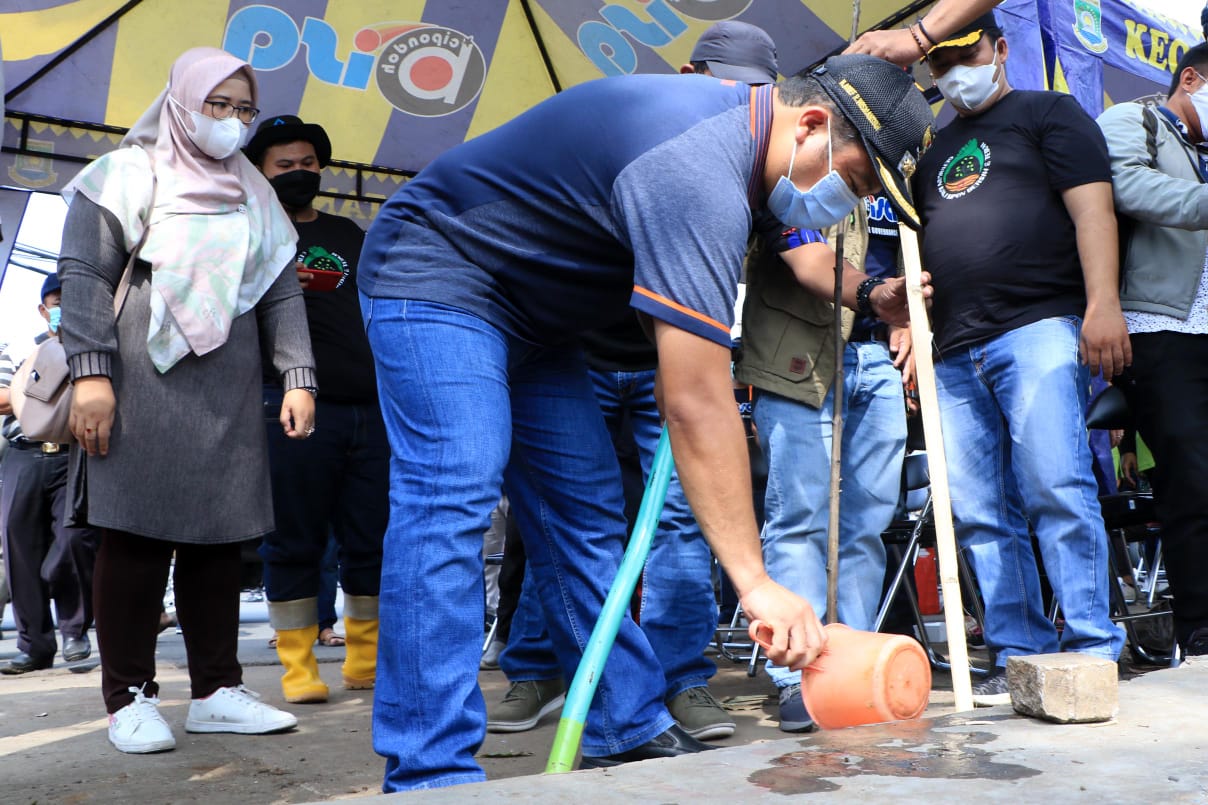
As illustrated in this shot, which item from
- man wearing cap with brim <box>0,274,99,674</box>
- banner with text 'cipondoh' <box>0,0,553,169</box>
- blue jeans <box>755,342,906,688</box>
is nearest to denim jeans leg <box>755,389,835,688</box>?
blue jeans <box>755,342,906,688</box>

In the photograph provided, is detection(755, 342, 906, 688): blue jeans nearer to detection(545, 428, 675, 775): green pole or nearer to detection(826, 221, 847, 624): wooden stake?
detection(826, 221, 847, 624): wooden stake

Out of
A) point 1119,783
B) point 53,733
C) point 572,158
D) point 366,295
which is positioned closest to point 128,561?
point 53,733

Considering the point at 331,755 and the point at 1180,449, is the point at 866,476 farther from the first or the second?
the point at 331,755

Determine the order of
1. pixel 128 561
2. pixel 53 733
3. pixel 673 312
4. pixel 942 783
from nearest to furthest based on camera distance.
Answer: pixel 942 783 < pixel 673 312 < pixel 128 561 < pixel 53 733

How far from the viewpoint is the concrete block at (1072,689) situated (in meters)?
2.00

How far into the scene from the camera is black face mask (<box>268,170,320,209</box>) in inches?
153

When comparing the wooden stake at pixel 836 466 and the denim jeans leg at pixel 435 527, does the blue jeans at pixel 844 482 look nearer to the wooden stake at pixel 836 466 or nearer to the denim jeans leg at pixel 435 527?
the wooden stake at pixel 836 466

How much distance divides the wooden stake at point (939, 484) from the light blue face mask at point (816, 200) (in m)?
0.79

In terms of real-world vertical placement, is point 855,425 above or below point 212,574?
above

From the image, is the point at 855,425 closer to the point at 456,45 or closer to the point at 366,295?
the point at 366,295

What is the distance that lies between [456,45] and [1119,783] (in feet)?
16.6

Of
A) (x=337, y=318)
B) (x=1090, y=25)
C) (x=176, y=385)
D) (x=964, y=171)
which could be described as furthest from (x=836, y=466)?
(x=1090, y=25)

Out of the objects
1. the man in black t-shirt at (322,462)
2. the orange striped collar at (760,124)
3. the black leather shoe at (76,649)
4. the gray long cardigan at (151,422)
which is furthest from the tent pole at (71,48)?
the orange striped collar at (760,124)

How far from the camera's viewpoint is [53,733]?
3.09 m
